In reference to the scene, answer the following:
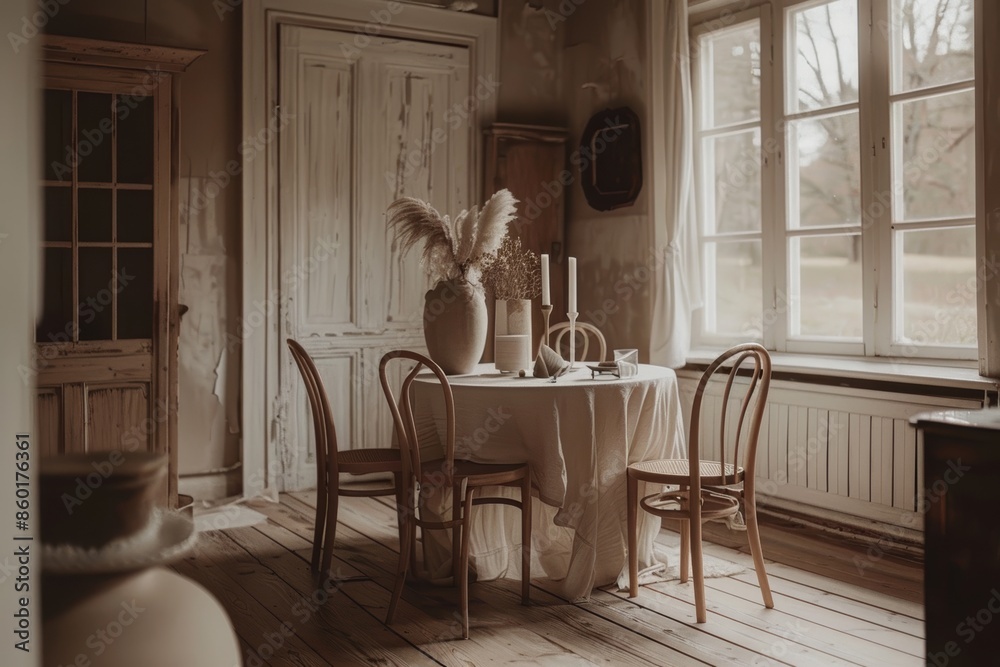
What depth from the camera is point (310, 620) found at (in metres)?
2.78

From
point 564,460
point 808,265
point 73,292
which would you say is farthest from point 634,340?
point 73,292

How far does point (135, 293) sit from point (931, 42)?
3.74 meters

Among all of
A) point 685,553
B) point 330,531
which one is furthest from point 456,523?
point 685,553

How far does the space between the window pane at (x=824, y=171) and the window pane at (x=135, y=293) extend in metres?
3.13

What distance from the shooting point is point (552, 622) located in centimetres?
275

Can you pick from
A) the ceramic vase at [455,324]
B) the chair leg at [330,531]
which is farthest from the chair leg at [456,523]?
the ceramic vase at [455,324]

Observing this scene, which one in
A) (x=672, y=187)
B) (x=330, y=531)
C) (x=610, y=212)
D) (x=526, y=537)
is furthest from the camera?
(x=610, y=212)

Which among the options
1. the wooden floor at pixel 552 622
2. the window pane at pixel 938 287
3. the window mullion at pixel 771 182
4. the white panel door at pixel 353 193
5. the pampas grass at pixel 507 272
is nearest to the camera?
the wooden floor at pixel 552 622

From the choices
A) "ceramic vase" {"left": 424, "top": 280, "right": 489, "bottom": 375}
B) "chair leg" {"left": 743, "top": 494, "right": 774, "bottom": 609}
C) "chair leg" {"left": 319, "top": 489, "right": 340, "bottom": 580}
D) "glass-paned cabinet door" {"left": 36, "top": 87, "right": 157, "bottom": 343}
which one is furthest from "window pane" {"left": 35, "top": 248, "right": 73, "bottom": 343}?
"chair leg" {"left": 743, "top": 494, "right": 774, "bottom": 609}

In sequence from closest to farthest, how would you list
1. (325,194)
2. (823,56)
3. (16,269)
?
(16,269), (823,56), (325,194)

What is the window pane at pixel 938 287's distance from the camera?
3.57 meters

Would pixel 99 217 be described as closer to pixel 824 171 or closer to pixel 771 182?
pixel 771 182

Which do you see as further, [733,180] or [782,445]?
[733,180]

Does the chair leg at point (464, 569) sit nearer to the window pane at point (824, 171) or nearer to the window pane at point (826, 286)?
the window pane at point (826, 286)
